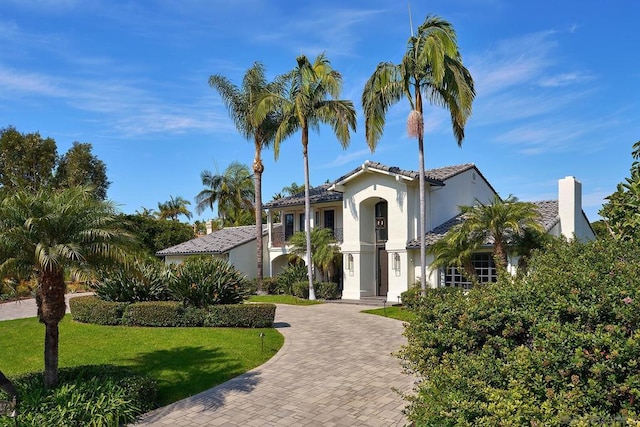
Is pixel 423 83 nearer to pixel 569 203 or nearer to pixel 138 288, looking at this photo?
pixel 569 203

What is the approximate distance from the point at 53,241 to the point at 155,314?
8199 millimetres

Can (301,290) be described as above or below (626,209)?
below

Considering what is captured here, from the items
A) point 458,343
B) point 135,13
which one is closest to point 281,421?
point 458,343

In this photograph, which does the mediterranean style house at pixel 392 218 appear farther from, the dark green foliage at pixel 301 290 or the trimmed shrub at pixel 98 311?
the trimmed shrub at pixel 98 311

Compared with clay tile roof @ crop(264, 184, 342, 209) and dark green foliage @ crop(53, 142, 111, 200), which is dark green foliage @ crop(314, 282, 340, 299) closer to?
clay tile roof @ crop(264, 184, 342, 209)

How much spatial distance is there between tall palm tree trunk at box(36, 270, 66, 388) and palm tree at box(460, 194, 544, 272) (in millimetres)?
15467

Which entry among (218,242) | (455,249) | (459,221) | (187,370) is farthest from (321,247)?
(187,370)

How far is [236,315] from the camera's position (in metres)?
14.9

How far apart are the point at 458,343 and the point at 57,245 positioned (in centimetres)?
639

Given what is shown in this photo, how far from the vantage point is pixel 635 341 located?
3.33m

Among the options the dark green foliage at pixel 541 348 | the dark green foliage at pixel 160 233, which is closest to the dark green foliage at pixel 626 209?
the dark green foliage at pixel 541 348

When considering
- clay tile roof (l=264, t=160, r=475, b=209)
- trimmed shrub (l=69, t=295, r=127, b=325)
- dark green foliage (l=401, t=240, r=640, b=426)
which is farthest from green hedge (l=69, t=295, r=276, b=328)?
clay tile roof (l=264, t=160, r=475, b=209)

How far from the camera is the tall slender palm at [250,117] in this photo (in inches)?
1161

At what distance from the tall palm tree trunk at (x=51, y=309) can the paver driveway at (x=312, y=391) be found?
1.92m
